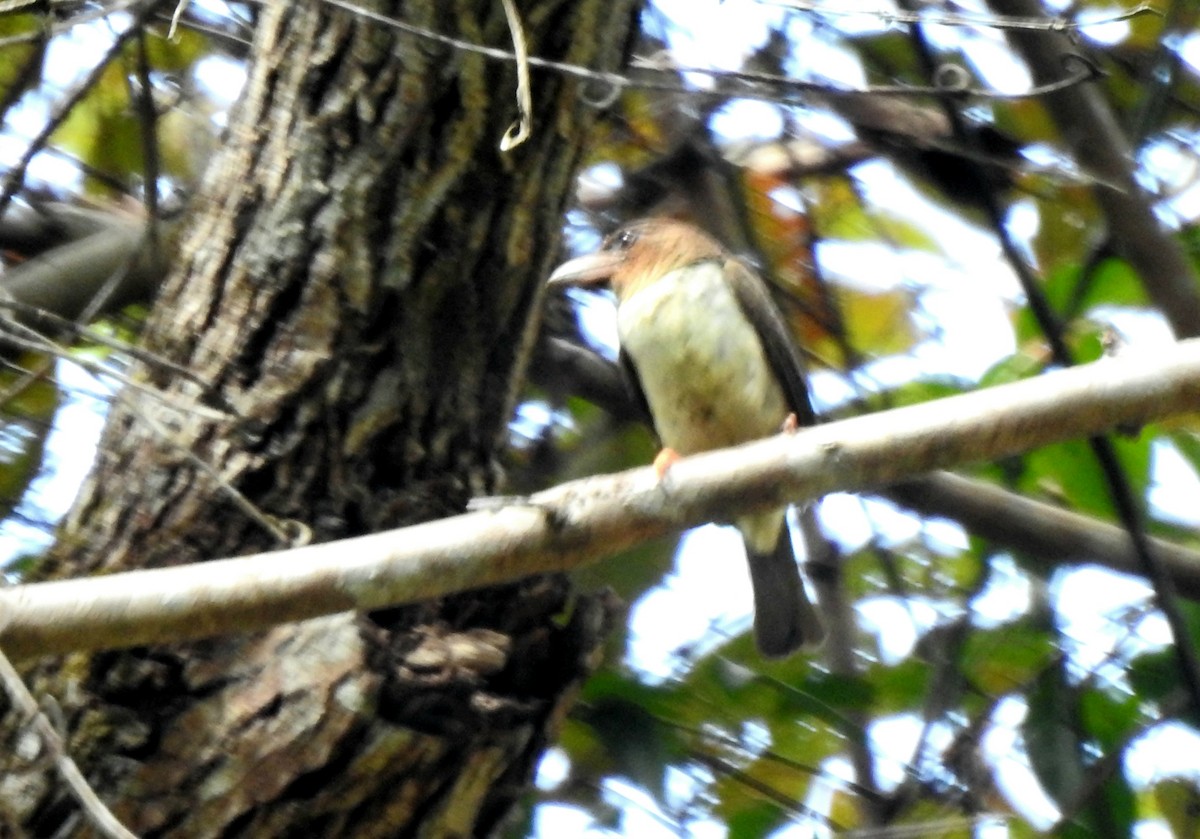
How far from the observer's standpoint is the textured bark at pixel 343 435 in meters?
2.30

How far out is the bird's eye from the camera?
12.0ft

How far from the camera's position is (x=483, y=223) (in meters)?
2.65

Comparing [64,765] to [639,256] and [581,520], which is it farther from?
[639,256]

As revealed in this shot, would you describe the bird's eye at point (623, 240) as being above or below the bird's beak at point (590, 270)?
above

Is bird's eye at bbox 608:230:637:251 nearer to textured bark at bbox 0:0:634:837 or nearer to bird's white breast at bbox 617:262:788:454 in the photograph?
bird's white breast at bbox 617:262:788:454

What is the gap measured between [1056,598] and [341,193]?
188 centimetres

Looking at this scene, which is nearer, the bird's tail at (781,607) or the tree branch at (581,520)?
the tree branch at (581,520)

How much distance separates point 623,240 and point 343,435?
1323 millimetres

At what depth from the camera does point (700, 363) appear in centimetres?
334

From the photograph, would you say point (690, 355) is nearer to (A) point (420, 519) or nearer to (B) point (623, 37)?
(B) point (623, 37)

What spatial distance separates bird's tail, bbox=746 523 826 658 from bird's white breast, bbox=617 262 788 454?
41 cm

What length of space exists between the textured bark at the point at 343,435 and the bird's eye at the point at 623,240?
928 mm

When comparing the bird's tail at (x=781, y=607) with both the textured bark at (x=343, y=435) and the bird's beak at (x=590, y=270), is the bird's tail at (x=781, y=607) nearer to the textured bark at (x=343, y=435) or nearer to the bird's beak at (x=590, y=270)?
the bird's beak at (x=590, y=270)

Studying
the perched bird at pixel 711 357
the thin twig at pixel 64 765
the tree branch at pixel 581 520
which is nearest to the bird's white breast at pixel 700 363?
the perched bird at pixel 711 357
